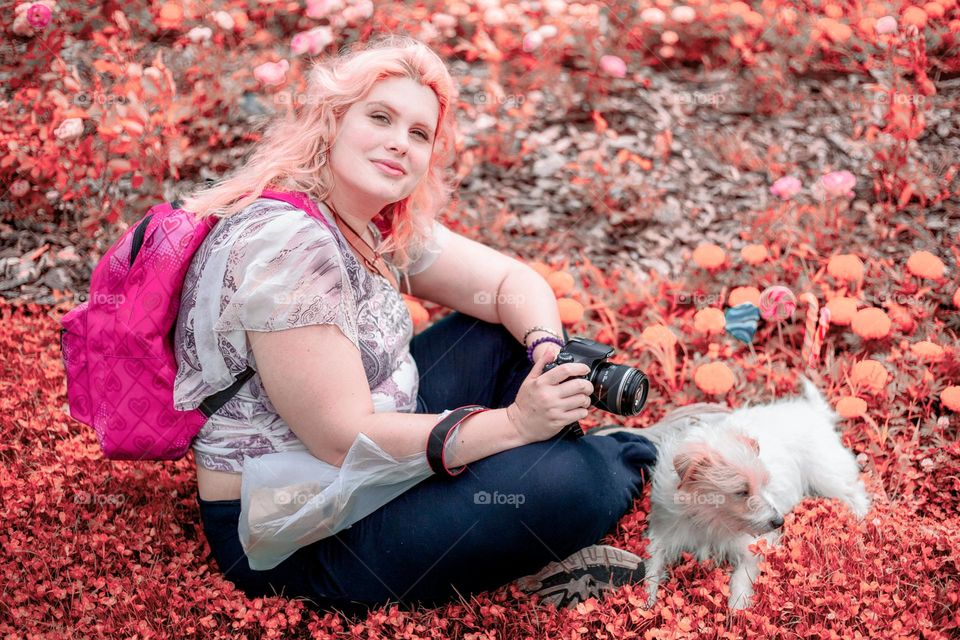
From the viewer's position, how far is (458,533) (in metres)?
1.96

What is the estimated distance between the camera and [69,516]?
2404 millimetres

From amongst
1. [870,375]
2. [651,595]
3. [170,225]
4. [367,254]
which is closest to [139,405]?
[170,225]

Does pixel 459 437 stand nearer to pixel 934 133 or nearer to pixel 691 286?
pixel 691 286

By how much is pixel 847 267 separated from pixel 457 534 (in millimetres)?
2102

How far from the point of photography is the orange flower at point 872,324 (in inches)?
117

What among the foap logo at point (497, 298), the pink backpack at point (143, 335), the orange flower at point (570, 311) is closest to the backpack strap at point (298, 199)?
Answer: the pink backpack at point (143, 335)

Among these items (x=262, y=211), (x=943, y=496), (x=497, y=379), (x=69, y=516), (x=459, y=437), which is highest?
(x=262, y=211)

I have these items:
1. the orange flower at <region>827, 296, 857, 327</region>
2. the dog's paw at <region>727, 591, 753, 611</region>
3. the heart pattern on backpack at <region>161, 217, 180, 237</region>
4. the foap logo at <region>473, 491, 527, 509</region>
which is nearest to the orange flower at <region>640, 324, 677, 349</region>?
the orange flower at <region>827, 296, 857, 327</region>

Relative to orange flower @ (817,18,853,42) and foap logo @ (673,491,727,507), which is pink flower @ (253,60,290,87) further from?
orange flower @ (817,18,853,42)

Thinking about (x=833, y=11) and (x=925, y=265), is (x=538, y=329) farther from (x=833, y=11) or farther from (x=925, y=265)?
(x=833, y=11)

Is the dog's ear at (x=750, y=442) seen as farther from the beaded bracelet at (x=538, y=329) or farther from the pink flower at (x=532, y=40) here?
the pink flower at (x=532, y=40)

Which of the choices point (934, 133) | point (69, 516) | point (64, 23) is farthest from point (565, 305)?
point (64, 23)

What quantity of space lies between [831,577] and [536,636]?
831 mm

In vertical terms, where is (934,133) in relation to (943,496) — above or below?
above
